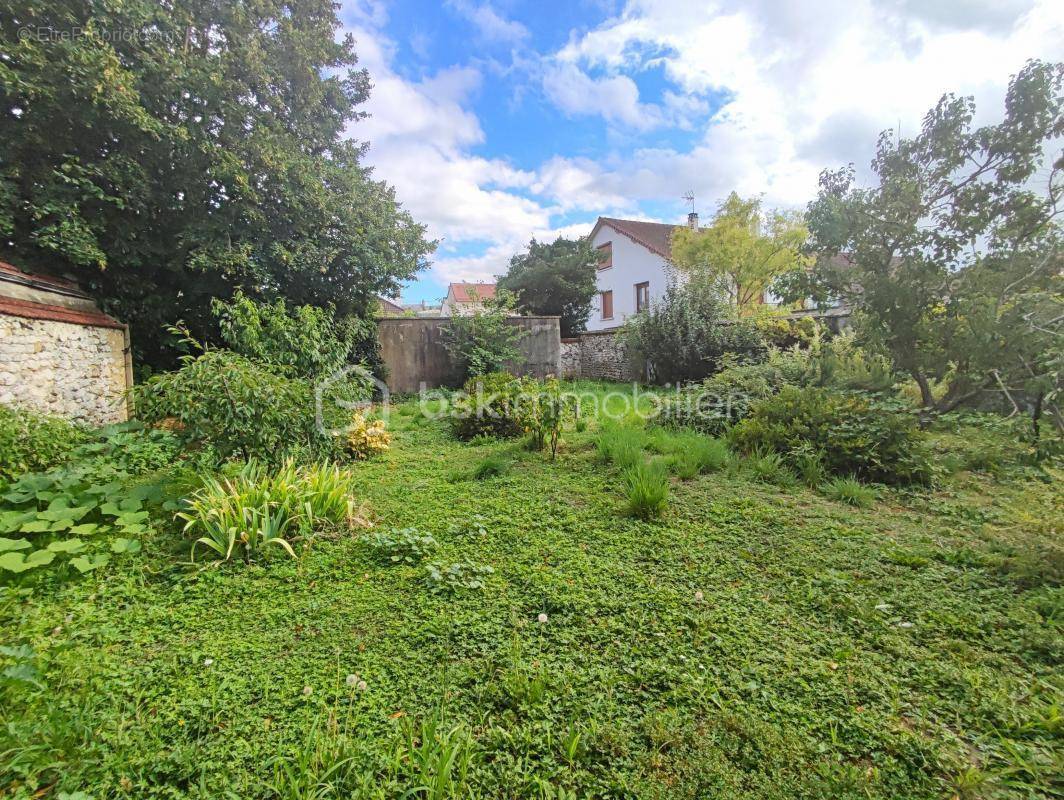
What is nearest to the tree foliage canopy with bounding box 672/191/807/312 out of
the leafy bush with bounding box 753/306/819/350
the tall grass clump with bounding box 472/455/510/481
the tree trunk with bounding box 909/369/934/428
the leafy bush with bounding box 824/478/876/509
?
the leafy bush with bounding box 753/306/819/350

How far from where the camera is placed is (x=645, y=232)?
65.7 feet

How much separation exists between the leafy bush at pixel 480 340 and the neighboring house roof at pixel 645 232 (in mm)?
10683

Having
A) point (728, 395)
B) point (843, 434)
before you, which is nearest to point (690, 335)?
point (728, 395)

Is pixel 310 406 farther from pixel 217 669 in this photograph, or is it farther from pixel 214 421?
pixel 217 669

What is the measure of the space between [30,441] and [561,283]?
14.5 meters

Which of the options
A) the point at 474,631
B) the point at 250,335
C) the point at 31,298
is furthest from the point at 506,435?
the point at 31,298

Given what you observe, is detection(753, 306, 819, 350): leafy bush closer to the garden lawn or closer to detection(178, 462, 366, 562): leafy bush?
the garden lawn

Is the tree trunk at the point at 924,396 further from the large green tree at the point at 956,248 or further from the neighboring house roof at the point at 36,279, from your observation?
the neighboring house roof at the point at 36,279

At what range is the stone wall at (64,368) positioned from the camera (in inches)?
179

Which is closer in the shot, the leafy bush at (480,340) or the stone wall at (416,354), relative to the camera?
the leafy bush at (480,340)

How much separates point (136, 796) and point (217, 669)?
553 mm

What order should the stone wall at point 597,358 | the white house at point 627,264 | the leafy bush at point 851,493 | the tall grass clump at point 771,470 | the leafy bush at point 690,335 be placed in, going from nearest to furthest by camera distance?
1. the leafy bush at point 851,493
2. the tall grass clump at point 771,470
3. the leafy bush at point 690,335
4. the stone wall at point 597,358
5. the white house at point 627,264

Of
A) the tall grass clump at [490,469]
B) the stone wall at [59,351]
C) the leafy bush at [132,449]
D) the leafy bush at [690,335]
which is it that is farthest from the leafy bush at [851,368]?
the stone wall at [59,351]

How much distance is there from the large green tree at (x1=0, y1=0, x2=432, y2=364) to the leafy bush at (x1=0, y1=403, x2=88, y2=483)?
6.93 feet
